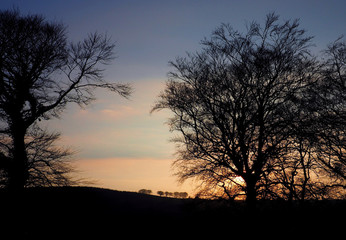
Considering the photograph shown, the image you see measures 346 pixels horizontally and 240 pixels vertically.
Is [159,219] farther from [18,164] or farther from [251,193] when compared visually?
[18,164]

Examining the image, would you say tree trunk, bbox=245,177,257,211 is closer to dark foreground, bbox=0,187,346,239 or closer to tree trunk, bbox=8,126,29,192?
dark foreground, bbox=0,187,346,239

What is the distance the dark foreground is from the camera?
50.1 feet

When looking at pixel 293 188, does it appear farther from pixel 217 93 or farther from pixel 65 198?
pixel 65 198

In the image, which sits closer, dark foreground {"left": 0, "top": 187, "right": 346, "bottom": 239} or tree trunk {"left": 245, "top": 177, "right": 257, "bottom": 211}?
tree trunk {"left": 245, "top": 177, "right": 257, "bottom": 211}

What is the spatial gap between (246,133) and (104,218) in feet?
31.5

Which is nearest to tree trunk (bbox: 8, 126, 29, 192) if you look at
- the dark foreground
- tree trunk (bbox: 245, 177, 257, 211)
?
the dark foreground

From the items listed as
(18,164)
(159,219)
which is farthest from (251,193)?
(18,164)

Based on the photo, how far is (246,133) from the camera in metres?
15.9

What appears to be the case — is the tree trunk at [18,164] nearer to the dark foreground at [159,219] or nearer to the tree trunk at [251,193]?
the dark foreground at [159,219]

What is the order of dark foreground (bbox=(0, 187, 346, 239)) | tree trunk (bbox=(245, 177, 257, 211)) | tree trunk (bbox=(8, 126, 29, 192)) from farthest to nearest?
1. tree trunk (bbox=(8, 126, 29, 192))
2. dark foreground (bbox=(0, 187, 346, 239))
3. tree trunk (bbox=(245, 177, 257, 211))

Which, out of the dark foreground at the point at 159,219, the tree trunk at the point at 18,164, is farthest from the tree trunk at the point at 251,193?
the tree trunk at the point at 18,164

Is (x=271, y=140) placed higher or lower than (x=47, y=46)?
lower

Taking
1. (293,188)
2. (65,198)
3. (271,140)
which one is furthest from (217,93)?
(65,198)

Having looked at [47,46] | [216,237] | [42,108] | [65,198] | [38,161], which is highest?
[47,46]
